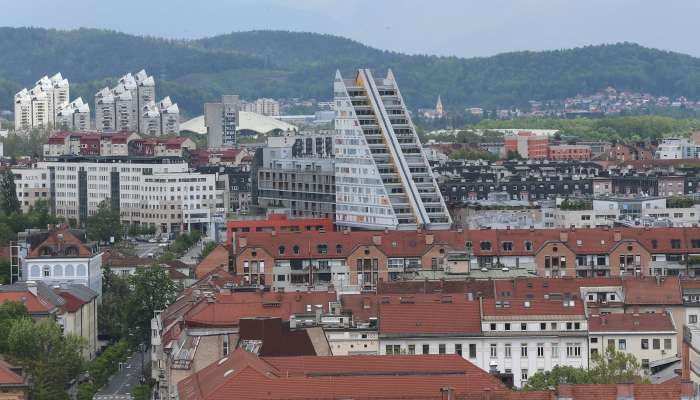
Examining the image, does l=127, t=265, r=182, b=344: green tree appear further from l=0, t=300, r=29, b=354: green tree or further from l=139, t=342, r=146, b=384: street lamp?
l=0, t=300, r=29, b=354: green tree

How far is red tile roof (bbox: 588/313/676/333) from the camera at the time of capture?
5944 cm

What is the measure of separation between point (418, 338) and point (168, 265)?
39522 millimetres

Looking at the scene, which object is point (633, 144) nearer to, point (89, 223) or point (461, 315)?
point (89, 223)

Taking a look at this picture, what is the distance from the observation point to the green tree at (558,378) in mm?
50656

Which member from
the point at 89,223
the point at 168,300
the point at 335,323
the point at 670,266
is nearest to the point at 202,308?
the point at 335,323

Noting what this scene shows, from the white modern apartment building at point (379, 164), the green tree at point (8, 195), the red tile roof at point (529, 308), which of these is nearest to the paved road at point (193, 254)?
the white modern apartment building at point (379, 164)

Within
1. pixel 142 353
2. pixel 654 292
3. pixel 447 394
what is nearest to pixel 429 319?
pixel 654 292

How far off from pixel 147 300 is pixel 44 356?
47.3ft

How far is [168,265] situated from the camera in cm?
9719

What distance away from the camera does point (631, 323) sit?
59688 mm

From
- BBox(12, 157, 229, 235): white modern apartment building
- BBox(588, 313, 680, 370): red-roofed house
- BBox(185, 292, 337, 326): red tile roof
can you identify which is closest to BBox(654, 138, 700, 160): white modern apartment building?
BBox(12, 157, 229, 235): white modern apartment building

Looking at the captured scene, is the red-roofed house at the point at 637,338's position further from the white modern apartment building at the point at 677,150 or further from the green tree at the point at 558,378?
the white modern apartment building at the point at 677,150

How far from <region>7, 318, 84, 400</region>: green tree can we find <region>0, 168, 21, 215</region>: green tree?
234ft

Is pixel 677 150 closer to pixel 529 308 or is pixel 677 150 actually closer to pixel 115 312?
pixel 115 312
